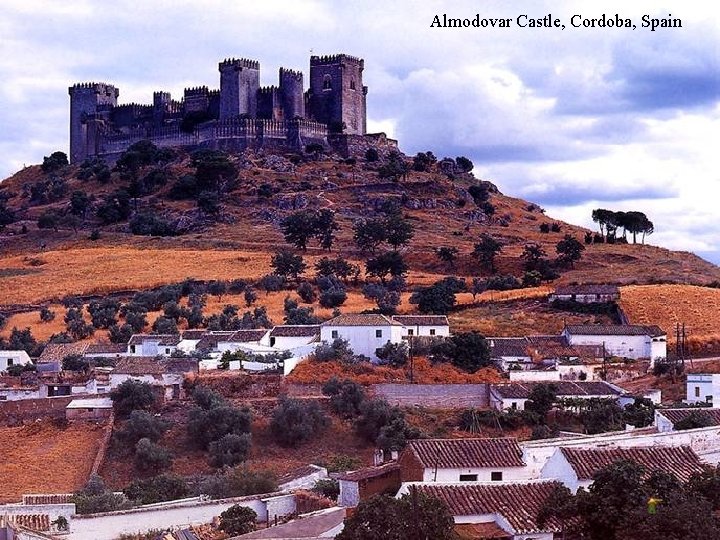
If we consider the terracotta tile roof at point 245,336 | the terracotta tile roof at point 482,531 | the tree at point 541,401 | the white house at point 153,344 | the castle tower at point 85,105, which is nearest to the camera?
the terracotta tile roof at point 482,531

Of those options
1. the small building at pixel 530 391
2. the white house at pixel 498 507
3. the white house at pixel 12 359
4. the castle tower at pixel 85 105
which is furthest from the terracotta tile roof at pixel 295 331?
the castle tower at pixel 85 105

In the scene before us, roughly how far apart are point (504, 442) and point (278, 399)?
680 inches

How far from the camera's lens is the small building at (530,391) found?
37.7 metres

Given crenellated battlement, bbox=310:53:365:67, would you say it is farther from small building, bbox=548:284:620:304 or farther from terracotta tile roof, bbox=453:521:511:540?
terracotta tile roof, bbox=453:521:511:540

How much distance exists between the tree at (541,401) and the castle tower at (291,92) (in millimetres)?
53064

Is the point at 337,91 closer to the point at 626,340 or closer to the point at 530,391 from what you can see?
the point at 626,340

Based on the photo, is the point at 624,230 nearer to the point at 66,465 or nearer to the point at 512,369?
the point at 512,369

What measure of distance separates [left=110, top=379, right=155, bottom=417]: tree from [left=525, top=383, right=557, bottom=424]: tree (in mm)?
11139

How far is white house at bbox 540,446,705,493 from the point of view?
62.7 ft

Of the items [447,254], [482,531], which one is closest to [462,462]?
[482,531]

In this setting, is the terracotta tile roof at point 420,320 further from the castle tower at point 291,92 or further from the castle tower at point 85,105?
the castle tower at point 85,105

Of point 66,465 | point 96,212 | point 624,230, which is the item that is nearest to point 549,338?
point 66,465

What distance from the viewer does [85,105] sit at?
3760 inches

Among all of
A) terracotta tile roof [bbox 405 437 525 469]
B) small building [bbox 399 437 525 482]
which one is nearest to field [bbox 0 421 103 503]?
small building [bbox 399 437 525 482]
